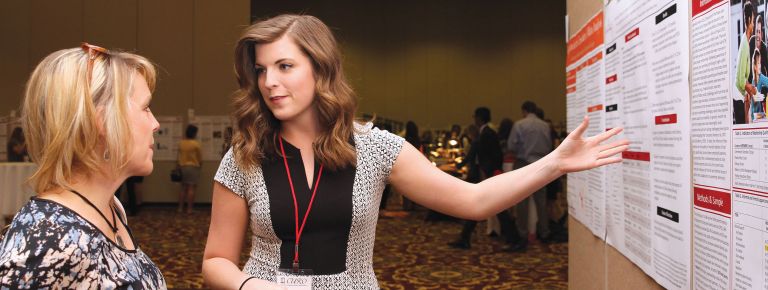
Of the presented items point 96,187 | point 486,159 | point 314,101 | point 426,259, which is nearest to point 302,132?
point 314,101

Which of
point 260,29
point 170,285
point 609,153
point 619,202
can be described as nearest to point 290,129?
point 260,29

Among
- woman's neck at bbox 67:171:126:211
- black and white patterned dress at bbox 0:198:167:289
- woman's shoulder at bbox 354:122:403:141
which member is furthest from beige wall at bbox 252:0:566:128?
black and white patterned dress at bbox 0:198:167:289

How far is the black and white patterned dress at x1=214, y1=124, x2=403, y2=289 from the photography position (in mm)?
1654

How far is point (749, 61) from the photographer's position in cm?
110

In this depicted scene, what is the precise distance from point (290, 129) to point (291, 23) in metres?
0.29

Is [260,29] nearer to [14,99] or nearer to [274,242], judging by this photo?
[274,242]

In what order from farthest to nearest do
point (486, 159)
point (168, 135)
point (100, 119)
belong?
point (168, 135) → point (486, 159) → point (100, 119)

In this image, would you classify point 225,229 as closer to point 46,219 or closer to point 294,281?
point 294,281

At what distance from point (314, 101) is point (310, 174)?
0.20m

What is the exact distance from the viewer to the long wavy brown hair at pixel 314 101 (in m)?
1.68

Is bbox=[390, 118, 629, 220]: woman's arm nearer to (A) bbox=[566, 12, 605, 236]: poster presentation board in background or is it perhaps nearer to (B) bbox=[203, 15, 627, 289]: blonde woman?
(B) bbox=[203, 15, 627, 289]: blonde woman

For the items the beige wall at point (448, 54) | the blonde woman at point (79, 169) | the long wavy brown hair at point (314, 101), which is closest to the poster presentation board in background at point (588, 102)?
the long wavy brown hair at point (314, 101)

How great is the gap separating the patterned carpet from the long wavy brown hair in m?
3.52

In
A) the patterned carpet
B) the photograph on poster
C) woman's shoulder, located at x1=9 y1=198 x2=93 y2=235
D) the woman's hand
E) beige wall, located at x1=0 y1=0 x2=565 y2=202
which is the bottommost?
the patterned carpet
